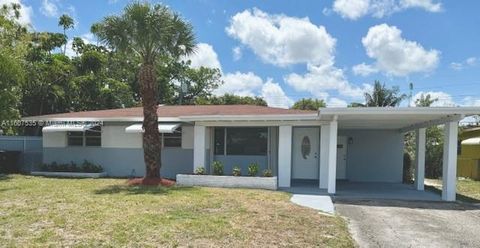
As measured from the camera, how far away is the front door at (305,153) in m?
18.8

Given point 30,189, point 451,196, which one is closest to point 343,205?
point 451,196

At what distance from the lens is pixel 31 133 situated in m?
28.1

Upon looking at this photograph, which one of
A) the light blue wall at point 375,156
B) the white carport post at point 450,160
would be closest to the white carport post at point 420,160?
the light blue wall at point 375,156

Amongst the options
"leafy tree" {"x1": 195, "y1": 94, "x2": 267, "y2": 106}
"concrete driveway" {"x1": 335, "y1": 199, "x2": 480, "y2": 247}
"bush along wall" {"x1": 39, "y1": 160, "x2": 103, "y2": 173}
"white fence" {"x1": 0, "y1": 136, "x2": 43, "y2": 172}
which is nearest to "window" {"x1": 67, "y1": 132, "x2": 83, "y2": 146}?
"bush along wall" {"x1": 39, "y1": 160, "x2": 103, "y2": 173}

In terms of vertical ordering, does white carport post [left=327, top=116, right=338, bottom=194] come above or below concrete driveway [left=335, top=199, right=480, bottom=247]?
above

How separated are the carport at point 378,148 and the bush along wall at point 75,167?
9947 millimetres

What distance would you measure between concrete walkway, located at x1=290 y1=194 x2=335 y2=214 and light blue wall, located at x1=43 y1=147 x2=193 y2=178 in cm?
676

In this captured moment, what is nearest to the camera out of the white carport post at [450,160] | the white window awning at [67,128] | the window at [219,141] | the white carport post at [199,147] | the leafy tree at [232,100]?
the white carport post at [450,160]

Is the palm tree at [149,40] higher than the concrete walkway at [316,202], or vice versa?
the palm tree at [149,40]

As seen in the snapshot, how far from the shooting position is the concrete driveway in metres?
8.32

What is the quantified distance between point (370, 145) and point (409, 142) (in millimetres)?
8062

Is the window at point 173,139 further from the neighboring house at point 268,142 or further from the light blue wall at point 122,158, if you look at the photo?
the light blue wall at point 122,158

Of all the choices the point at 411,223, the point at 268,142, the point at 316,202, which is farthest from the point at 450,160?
the point at 268,142

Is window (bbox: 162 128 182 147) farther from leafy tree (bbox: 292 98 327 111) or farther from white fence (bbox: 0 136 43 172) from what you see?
leafy tree (bbox: 292 98 327 111)
